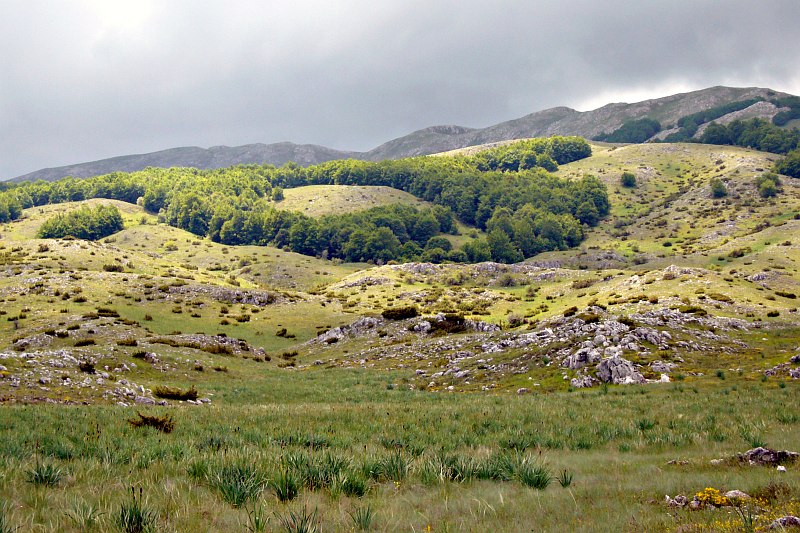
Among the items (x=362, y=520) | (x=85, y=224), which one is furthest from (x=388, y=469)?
(x=85, y=224)

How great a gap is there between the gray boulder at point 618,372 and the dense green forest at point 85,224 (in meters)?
182

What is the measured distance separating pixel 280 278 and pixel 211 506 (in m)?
116

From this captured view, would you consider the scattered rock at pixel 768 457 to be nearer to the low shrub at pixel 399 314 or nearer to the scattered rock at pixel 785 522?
the scattered rock at pixel 785 522

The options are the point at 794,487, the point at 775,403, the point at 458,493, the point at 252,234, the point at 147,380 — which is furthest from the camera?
the point at 252,234

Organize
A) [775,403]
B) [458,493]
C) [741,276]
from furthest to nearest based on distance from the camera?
[741,276]
[775,403]
[458,493]

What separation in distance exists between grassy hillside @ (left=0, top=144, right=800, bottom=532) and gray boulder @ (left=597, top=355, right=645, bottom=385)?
1.11 ft

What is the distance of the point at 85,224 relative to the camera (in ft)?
545

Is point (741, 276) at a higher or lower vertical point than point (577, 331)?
lower

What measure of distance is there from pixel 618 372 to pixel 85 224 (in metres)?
187

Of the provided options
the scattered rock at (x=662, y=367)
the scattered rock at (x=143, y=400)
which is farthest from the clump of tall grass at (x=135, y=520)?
the scattered rock at (x=662, y=367)

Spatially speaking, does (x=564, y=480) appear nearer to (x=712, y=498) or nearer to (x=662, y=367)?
(x=712, y=498)

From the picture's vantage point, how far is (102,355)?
31.6m

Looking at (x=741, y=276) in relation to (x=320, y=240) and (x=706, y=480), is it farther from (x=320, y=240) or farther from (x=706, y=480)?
(x=320, y=240)

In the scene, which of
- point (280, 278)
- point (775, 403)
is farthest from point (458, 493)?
point (280, 278)
